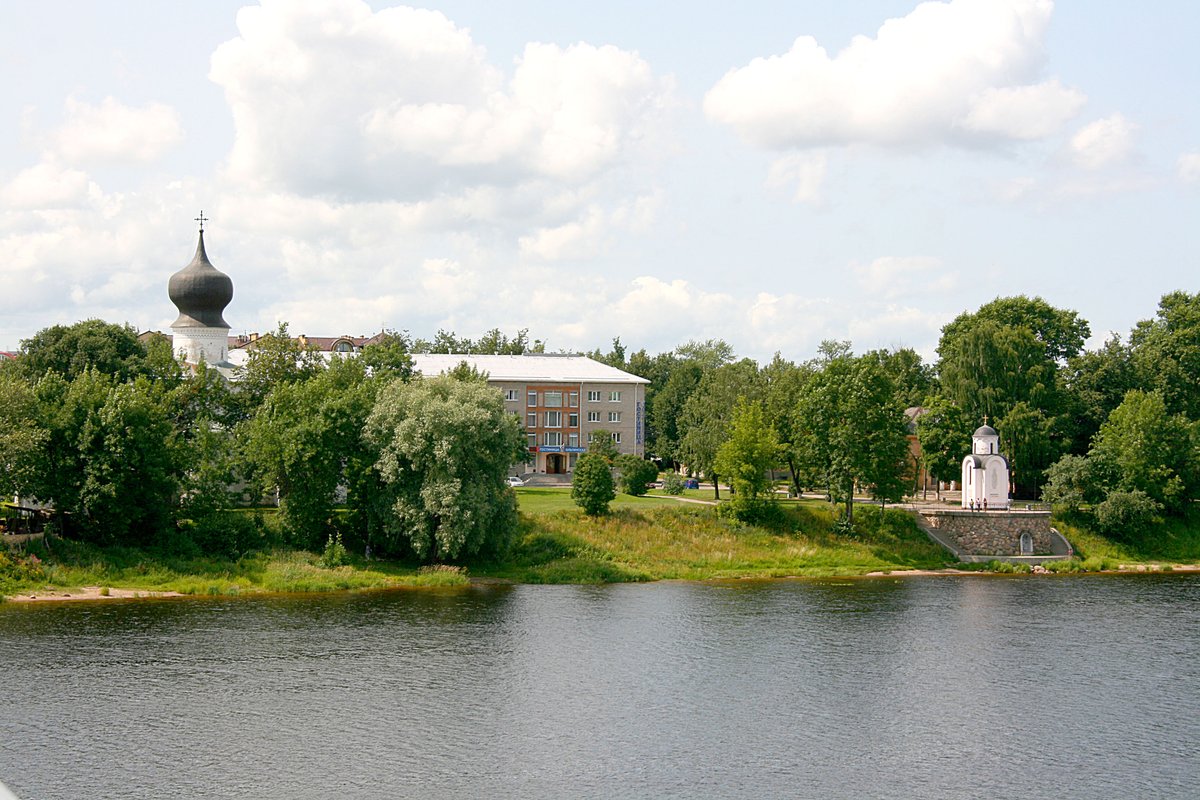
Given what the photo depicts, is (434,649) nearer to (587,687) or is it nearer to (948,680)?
(587,687)

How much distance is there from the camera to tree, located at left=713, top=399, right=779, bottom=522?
61.7 metres

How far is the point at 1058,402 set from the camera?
71.3 metres

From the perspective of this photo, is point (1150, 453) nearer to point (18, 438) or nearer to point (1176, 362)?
point (1176, 362)

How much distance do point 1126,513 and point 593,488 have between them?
28567mm

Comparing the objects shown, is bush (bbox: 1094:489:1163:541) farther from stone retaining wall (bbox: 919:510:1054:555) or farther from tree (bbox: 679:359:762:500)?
tree (bbox: 679:359:762:500)

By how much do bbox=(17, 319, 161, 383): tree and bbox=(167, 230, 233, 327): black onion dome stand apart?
3989 mm

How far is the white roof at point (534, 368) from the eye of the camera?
294ft

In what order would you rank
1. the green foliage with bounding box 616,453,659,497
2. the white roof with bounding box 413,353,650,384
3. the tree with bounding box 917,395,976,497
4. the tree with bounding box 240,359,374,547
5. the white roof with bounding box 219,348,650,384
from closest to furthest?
the tree with bounding box 240,359,374,547 → the tree with bounding box 917,395,976,497 → the green foliage with bounding box 616,453,659,497 → the white roof with bounding box 219,348,650,384 → the white roof with bounding box 413,353,650,384

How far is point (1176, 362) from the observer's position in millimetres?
75688

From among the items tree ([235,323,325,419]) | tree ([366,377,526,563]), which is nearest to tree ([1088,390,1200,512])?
tree ([366,377,526,563])

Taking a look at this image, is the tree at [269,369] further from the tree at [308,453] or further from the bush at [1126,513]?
the bush at [1126,513]

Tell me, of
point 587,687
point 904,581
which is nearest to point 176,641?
point 587,687

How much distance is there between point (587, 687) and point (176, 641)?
13882 mm

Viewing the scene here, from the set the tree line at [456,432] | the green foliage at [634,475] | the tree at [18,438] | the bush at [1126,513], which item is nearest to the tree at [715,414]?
the tree line at [456,432]
